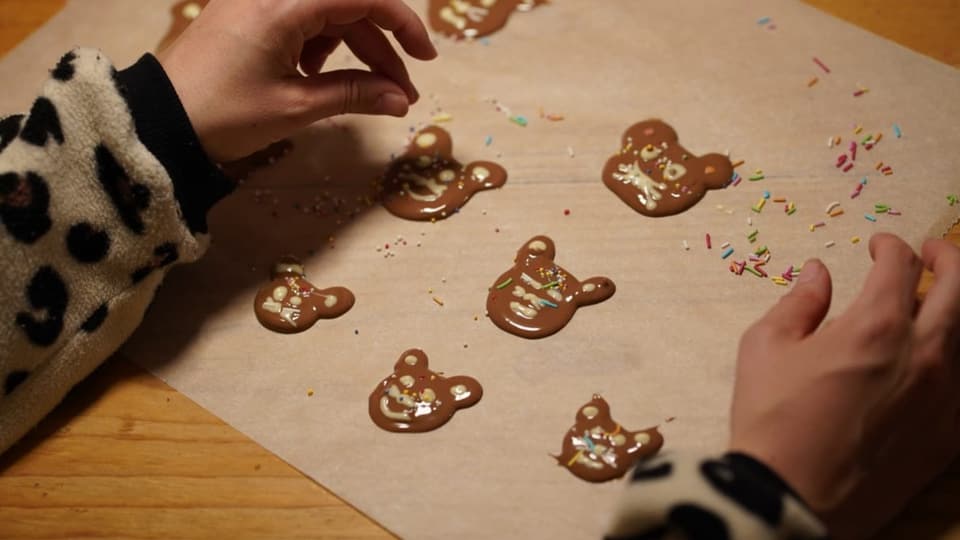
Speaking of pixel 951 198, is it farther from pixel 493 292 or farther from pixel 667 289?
pixel 493 292

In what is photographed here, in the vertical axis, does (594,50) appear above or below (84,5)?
above

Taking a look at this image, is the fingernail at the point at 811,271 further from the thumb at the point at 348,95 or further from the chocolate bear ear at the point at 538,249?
the thumb at the point at 348,95

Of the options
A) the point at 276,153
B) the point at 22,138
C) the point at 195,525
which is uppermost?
the point at 22,138

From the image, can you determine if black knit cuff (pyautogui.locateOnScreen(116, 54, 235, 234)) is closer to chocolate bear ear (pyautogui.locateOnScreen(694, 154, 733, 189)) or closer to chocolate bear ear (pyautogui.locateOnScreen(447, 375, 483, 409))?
chocolate bear ear (pyautogui.locateOnScreen(447, 375, 483, 409))

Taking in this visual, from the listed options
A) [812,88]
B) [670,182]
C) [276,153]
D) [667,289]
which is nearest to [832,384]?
[667,289]

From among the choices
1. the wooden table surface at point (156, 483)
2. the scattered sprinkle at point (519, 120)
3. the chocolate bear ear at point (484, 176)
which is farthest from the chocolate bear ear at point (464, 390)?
the scattered sprinkle at point (519, 120)

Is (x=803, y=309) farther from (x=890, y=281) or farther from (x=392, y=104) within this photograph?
(x=392, y=104)
